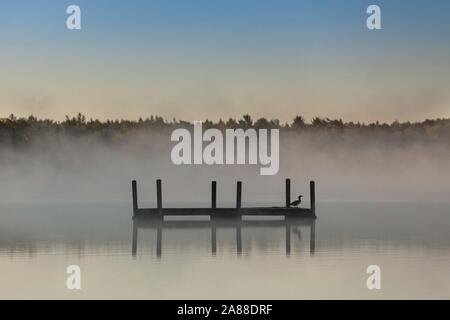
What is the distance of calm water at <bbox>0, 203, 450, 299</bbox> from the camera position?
19.5 metres

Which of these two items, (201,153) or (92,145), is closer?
(201,153)

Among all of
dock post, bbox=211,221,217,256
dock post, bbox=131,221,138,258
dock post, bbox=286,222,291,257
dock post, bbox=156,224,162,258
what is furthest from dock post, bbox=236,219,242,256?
dock post, bbox=131,221,138,258

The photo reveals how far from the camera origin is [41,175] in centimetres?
8394

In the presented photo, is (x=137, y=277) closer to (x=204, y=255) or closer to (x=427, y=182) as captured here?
(x=204, y=255)

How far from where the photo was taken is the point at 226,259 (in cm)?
2511

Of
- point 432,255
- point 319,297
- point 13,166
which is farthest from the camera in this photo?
point 13,166

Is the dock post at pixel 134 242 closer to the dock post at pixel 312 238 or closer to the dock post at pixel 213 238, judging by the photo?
the dock post at pixel 213 238

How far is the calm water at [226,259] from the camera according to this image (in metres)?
19.5

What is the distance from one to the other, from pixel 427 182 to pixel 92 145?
27.5 metres

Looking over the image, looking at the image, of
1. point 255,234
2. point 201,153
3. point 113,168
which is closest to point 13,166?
point 113,168

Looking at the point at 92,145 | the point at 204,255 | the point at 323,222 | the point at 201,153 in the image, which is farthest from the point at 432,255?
the point at 92,145

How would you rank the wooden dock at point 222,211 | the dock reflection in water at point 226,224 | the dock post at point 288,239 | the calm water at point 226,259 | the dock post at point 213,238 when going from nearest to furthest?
1. the calm water at point 226,259
2. the dock post at point 288,239
3. the dock post at point 213,238
4. the dock reflection in water at point 226,224
5. the wooden dock at point 222,211

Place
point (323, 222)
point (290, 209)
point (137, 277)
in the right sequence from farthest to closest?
point (323, 222)
point (290, 209)
point (137, 277)

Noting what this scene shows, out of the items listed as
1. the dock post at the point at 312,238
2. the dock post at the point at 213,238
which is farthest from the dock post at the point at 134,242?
the dock post at the point at 312,238
